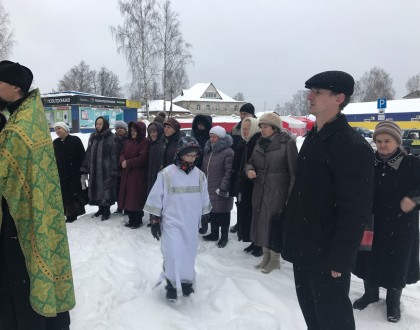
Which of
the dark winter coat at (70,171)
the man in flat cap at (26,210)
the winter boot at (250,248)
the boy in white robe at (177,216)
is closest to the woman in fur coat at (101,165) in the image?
the dark winter coat at (70,171)

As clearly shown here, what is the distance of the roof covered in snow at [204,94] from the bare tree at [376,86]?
30535mm

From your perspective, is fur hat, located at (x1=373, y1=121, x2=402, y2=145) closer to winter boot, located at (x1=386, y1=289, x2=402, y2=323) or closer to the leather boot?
winter boot, located at (x1=386, y1=289, x2=402, y2=323)

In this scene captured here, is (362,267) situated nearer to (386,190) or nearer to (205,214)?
(386,190)

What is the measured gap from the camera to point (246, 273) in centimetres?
419

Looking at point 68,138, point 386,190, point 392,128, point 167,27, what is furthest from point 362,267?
point 167,27

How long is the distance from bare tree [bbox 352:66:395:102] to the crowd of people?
7926 cm

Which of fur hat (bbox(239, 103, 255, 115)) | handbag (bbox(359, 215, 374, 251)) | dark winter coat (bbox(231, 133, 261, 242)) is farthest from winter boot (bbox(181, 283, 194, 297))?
fur hat (bbox(239, 103, 255, 115))

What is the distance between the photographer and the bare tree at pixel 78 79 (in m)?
59.9

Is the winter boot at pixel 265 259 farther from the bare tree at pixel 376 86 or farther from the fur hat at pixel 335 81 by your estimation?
the bare tree at pixel 376 86

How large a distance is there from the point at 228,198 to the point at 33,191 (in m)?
3.52

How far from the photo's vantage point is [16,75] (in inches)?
81.0

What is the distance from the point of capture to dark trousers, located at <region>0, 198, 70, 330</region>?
78.0 inches

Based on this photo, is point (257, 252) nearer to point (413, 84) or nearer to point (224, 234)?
point (224, 234)

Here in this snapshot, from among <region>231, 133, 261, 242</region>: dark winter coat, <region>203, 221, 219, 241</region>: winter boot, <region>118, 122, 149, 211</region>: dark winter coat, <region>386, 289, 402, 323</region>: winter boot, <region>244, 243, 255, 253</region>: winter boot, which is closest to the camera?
<region>386, 289, 402, 323</region>: winter boot
